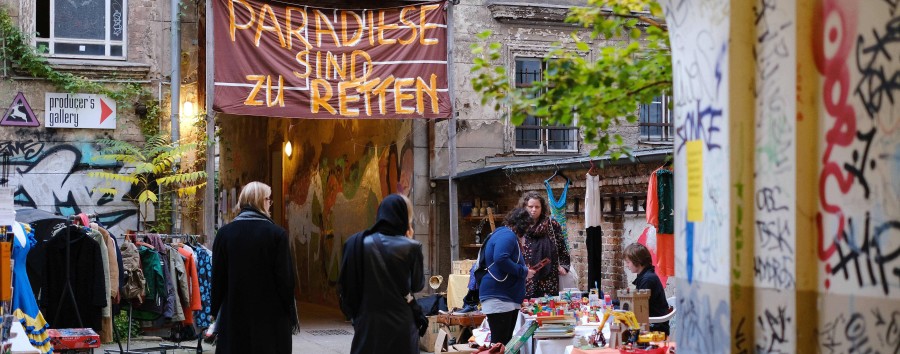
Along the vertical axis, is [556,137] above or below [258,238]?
above

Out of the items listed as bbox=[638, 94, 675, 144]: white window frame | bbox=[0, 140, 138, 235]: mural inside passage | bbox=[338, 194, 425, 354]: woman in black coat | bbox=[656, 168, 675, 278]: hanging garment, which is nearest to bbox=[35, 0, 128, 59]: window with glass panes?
bbox=[0, 140, 138, 235]: mural inside passage

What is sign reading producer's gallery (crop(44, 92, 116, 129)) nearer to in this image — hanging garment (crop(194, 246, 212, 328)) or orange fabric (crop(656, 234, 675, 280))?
hanging garment (crop(194, 246, 212, 328))

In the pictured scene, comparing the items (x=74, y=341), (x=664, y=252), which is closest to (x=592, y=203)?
(x=664, y=252)

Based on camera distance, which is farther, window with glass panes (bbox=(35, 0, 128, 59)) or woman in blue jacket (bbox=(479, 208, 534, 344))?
window with glass panes (bbox=(35, 0, 128, 59))

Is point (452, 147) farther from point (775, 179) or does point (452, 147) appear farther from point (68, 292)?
point (775, 179)

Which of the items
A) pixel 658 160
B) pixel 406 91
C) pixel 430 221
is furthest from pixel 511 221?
pixel 430 221

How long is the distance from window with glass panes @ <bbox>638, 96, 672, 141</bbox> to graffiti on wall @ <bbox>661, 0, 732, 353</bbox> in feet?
42.8

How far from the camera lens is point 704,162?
240 inches

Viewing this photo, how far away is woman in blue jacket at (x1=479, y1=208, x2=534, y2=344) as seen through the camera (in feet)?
35.0

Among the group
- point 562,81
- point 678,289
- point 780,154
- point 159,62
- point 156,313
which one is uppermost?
point 159,62

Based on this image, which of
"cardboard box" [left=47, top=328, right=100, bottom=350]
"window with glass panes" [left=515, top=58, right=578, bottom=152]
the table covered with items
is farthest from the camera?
"window with glass panes" [left=515, top=58, right=578, bottom=152]

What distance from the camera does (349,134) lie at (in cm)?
2117

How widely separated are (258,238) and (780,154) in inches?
174

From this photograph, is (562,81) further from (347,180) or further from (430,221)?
(347,180)
